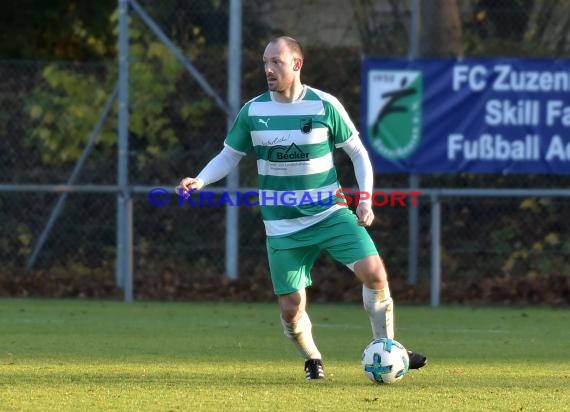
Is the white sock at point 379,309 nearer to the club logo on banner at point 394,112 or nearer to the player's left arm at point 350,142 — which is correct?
the player's left arm at point 350,142

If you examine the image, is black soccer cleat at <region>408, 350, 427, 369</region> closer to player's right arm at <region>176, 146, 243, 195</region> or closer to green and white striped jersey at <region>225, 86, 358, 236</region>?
green and white striped jersey at <region>225, 86, 358, 236</region>

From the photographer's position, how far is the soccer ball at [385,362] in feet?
26.4

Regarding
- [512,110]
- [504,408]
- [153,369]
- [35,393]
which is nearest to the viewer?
[504,408]

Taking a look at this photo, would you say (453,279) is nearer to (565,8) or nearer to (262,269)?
(262,269)

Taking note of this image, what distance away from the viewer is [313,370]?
8375 mm

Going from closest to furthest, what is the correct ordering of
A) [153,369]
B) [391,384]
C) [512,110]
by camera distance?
[391,384] → [153,369] → [512,110]

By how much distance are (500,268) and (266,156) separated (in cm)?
765

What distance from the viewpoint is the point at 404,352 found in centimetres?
816

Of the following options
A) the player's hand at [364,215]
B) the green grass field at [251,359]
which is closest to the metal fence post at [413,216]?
the green grass field at [251,359]

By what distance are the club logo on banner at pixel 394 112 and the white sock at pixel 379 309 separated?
6.82m

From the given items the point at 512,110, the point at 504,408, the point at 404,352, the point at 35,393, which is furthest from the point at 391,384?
the point at 512,110

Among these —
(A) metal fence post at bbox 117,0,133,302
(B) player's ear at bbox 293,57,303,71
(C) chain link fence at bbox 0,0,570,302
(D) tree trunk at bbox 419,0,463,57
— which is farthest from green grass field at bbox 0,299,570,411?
(D) tree trunk at bbox 419,0,463,57

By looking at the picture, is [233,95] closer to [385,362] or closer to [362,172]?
[362,172]

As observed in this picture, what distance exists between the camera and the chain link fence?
15680 millimetres
